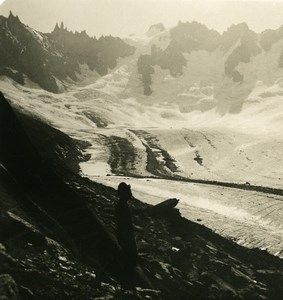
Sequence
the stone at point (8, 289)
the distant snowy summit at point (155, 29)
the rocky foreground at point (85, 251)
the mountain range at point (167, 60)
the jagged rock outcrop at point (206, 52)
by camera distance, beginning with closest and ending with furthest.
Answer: the stone at point (8, 289) < the rocky foreground at point (85, 251) < the mountain range at point (167, 60) < the jagged rock outcrop at point (206, 52) < the distant snowy summit at point (155, 29)

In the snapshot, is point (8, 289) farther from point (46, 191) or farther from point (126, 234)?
point (126, 234)

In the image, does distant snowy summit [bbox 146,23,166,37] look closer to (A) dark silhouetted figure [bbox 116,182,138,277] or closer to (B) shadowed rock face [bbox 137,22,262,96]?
(B) shadowed rock face [bbox 137,22,262,96]

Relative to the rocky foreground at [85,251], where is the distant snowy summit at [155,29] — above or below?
above

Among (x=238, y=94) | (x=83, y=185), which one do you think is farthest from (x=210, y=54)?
(x=83, y=185)

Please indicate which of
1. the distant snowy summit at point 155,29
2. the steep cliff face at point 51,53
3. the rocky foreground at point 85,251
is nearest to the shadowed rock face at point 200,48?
the steep cliff face at point 51,53

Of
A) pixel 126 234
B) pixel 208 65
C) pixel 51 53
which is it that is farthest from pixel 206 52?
pixel 126 234

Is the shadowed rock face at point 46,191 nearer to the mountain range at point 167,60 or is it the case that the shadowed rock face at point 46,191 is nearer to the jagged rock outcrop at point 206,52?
the mountain range at point 167,60
